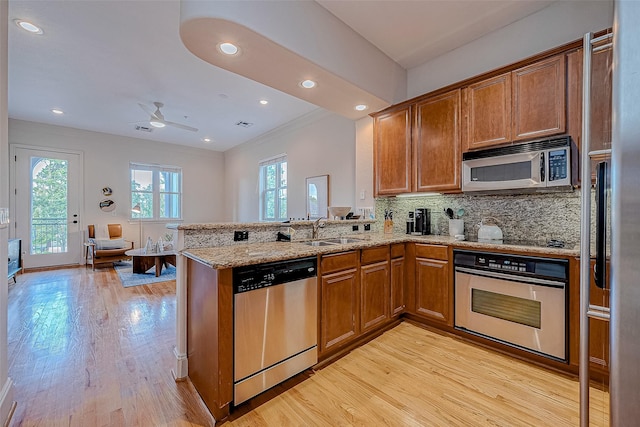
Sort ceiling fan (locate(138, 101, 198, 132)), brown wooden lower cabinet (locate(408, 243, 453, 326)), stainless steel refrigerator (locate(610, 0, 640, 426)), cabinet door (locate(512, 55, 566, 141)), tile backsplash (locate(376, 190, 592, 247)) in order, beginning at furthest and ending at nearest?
ceiling fan (locate(138, 101, 198, 132))
brown wooden lower cabinet (locate(408, 243, 453, 326))
tile backsplash (locate(376, 190, 592, 247))
cabinet door (locate(512, 55, 566, 141))
stainless steel refrigerator (locate(610, 0, 640, 426))

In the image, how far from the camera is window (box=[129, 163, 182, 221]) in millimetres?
6840

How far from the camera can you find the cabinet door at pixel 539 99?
2.20 m

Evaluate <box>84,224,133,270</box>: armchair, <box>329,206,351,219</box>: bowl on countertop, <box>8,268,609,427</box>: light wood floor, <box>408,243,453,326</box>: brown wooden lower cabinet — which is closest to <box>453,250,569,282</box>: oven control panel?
<box>408,243,453,326</box>: brown wooden lower cabinet

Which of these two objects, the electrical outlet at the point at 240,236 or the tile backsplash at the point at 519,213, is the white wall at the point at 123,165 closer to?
the electrical outlet at the point at 240,236

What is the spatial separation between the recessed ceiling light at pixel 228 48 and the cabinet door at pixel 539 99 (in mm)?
2425

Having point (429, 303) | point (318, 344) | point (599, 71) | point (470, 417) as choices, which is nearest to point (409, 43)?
point (599, 71)

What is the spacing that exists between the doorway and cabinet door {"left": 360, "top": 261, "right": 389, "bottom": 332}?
22.2ft

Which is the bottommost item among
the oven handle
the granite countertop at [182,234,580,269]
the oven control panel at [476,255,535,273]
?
the oven handle

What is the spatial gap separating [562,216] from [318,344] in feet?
7.89

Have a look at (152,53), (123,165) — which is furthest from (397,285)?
(123,165)

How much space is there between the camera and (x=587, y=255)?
96cm

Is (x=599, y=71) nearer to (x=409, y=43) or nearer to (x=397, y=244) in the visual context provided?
(x=397, y=244)

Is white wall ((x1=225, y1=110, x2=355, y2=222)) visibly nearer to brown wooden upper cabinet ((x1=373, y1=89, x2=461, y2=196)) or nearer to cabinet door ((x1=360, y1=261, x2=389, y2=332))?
brown wooden upper cabinet ((x1=373, y1=89, x2=461, y2=196))

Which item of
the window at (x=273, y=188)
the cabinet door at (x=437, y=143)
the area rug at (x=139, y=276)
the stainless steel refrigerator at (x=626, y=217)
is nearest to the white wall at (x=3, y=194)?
the stainless steel refrigerator at (x=626, y=217)
